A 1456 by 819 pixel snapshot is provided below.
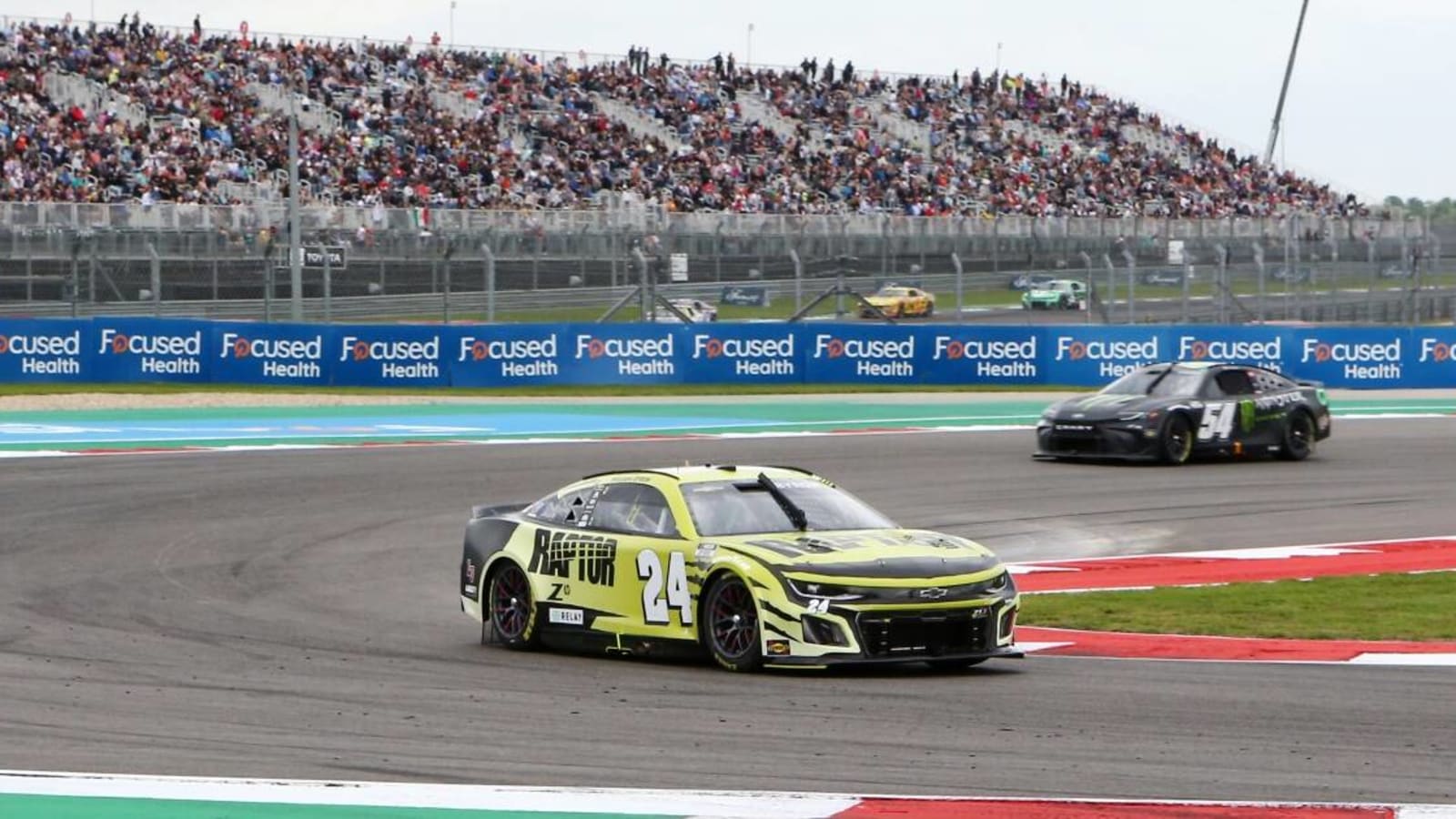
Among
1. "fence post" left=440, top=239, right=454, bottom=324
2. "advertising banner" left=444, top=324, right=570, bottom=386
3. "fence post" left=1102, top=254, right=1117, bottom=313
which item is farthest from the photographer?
"fence post" left=1102, top=254, right=1117, bottom=313

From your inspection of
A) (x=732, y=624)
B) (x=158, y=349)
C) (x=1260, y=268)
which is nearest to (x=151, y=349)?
(x=158, y=349)

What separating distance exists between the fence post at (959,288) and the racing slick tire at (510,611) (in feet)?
86.2

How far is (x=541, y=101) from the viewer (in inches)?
2186

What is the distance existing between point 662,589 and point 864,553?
1.14m

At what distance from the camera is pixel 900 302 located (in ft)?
129

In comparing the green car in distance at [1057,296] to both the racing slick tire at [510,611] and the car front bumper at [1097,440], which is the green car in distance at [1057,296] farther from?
the racing slick tire at [510,611]

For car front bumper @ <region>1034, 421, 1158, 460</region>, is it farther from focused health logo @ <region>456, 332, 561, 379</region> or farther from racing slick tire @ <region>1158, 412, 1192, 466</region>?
focused health logo @ <region>456, 332, 561, 379</region>

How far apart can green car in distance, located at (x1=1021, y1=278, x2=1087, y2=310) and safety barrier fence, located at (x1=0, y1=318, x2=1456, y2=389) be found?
67.6 inches

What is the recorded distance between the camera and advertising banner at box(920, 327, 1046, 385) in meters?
37.8

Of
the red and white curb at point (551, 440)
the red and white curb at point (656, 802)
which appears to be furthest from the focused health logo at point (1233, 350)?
the red and white curb at point (656, 802)

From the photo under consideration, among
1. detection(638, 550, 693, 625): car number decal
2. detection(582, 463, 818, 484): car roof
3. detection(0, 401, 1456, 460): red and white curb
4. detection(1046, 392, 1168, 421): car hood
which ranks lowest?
detection(0, 401, 1456, 460): red and white curb

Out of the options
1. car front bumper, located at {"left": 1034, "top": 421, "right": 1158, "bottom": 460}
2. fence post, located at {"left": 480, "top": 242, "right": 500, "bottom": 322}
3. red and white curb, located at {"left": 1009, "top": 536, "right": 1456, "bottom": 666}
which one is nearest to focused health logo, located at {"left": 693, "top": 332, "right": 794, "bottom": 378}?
fence post, located at {"left": 480, "top": 242, "right": 500, "bottom": 322}

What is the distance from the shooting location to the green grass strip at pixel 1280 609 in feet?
42.7

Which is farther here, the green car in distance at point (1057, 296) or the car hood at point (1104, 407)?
the green car in distance at point (1057, 296)
